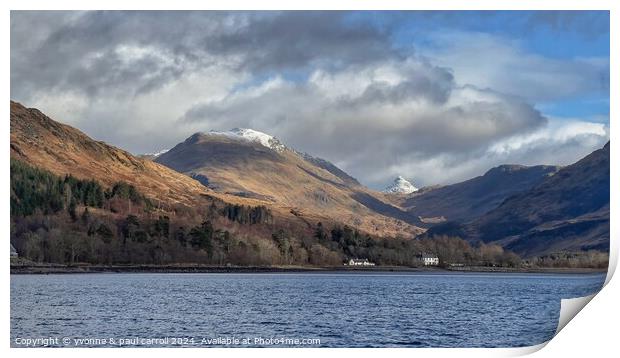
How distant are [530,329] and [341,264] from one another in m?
109

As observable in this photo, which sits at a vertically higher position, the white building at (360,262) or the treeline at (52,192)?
the treeline at (52,192)

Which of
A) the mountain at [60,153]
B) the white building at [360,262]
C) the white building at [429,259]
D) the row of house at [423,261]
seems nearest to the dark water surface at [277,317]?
the white building at [429,259]

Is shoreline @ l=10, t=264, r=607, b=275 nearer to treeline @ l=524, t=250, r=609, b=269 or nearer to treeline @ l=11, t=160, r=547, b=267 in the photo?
treeline @ l=524, t=250, r=609, b=269

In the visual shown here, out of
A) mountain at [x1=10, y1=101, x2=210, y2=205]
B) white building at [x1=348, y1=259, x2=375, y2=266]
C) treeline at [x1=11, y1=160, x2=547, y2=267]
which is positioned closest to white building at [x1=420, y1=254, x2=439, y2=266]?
treeline at [x1=11, y1=160, x2=547, y2=267]

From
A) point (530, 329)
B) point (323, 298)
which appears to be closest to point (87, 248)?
point (323, 298)

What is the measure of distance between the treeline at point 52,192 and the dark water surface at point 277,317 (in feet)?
190

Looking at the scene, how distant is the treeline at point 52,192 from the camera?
133125 millimetres

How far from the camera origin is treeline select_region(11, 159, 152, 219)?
13312 cm

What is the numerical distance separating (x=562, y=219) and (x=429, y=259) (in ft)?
95.9

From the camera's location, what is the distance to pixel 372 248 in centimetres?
16312

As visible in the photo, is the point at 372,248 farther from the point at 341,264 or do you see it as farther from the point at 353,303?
the point at 353,303

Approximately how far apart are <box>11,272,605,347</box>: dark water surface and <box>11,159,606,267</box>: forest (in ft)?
150

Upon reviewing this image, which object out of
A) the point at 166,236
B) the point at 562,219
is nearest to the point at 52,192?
the point at 166,236

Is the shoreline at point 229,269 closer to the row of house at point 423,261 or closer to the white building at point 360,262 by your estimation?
the white building at point 360,262
